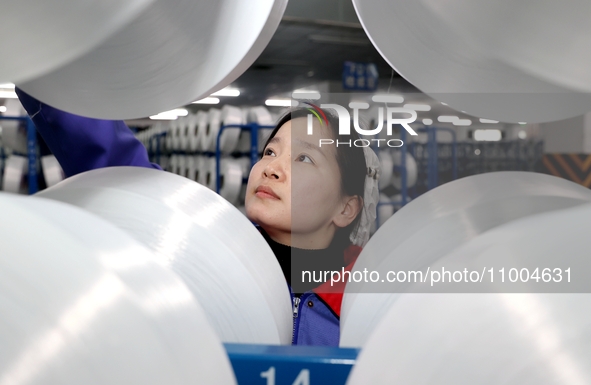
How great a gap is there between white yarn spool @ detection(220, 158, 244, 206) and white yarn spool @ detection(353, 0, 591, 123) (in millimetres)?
3438

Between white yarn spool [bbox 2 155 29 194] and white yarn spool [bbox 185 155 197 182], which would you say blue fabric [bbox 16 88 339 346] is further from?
white yarn spool [bbox 185 155 197 182]

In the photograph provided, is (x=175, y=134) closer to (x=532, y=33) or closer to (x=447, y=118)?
(x=447, y=118)

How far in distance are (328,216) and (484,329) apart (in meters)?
0.95

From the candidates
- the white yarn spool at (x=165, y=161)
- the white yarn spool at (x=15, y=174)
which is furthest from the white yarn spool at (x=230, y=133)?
the white yarn spool at (x=165, y=161)

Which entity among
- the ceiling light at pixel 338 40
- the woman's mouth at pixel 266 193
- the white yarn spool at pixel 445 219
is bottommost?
the white yarn spool at pixel 445 219

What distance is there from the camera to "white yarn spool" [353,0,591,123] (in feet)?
1.80

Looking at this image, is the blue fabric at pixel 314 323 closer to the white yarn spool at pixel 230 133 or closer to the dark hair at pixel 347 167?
the dark hair at pixel 347 167

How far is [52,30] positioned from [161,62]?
4.7 inches

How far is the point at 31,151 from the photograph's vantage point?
3.37 metres

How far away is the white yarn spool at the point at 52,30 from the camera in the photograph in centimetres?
51

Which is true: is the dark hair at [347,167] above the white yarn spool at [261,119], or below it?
below

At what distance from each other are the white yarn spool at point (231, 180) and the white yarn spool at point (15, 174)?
4.81 ft

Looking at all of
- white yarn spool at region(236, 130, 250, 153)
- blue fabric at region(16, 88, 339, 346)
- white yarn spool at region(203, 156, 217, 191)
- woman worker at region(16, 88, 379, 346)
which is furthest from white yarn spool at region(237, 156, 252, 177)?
blue fabric at region(16, 88, 339, 346)

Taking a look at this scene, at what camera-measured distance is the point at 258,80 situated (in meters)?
11.2
